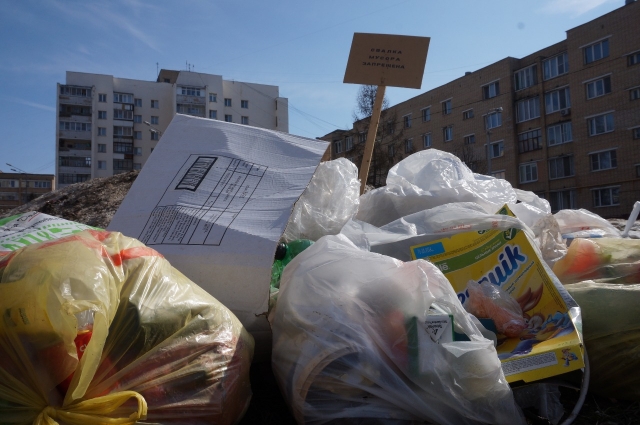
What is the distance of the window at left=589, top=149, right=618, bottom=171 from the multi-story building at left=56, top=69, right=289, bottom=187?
108 feet

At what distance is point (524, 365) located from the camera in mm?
1242

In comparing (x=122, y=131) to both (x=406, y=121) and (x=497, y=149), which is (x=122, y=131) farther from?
(x=497, y=149)

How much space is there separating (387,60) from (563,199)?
24731 millimetres

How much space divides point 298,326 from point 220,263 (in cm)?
40

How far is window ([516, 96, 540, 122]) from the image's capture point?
25219 mm

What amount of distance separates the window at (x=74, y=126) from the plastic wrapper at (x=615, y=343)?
52674 mm

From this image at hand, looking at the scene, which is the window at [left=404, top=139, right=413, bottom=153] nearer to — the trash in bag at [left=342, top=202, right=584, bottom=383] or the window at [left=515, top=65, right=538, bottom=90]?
the window at [left=515, top=65, right=538, bottom=90]

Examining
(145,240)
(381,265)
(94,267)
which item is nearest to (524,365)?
(381,265)

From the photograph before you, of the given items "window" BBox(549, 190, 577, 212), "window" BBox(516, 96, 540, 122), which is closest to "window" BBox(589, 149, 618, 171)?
"window" BBox(549, 190, 577, 212)

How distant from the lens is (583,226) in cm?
261

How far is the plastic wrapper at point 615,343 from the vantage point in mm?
1381

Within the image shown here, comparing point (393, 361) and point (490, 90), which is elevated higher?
point (490, 90)

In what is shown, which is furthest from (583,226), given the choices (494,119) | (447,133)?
(447,133)

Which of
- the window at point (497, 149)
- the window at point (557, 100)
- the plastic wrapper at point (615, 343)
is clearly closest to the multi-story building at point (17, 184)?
the window at point (497, 149)
